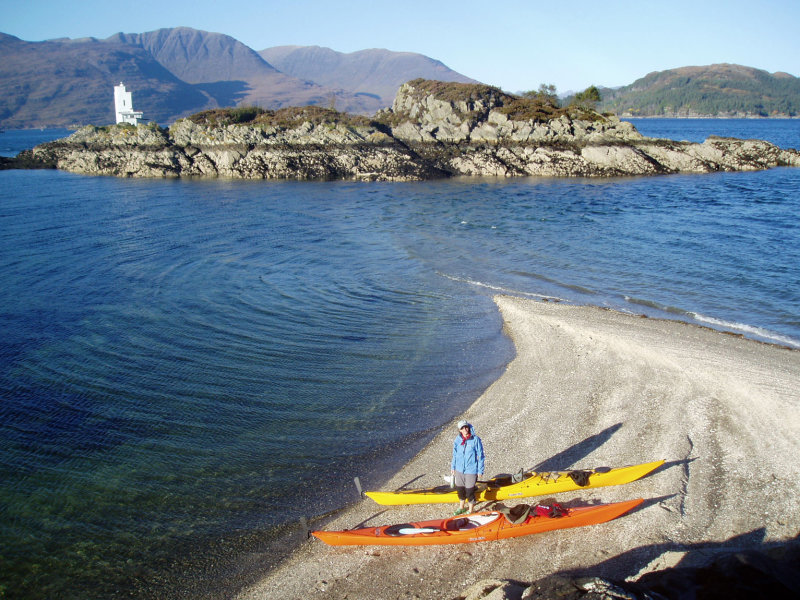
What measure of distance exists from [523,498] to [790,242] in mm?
37808

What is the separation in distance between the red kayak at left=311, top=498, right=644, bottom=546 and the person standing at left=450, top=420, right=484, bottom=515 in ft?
2.11

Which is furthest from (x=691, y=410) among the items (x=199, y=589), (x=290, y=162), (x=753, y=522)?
(x=290, y=162)

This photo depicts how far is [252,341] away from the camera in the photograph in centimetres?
2108

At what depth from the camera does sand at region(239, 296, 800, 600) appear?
31.4ft

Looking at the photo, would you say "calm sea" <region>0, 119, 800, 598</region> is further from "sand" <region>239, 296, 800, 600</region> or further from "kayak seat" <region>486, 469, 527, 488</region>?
"kayak seat" <region>486, 469, 527, 488</region>

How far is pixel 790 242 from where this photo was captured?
3728cm

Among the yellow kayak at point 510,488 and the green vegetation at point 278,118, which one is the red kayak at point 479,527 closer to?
the yellow kayak at point 510,488

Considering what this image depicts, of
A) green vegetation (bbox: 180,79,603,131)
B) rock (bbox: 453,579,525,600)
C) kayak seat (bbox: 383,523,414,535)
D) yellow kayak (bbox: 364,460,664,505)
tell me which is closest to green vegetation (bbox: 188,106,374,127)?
green vegetation (bbox: 180,79,603,131)

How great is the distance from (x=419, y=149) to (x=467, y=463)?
8055 centimetres

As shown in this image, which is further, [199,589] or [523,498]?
[523,498]

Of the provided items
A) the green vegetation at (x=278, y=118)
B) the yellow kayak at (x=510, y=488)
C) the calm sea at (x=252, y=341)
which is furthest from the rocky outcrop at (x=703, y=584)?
the green vegetation at (x=278, y=118)

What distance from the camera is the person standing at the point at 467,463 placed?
10891 mm

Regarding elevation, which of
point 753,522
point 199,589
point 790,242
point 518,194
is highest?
point 518,194

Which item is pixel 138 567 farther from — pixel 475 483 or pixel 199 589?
pixel 475 483
